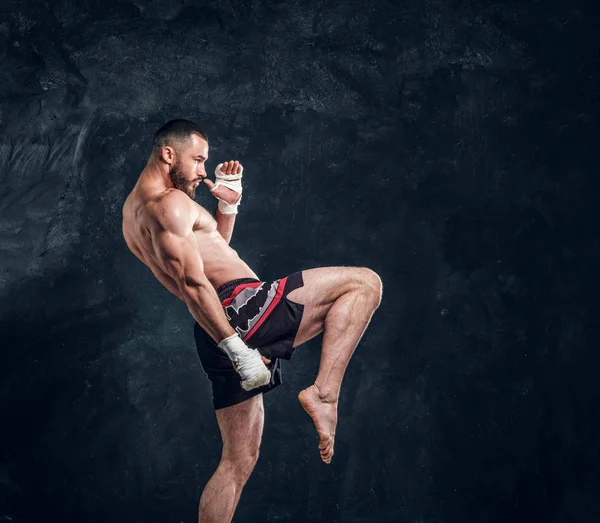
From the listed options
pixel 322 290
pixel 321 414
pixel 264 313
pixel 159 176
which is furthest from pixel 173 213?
pixel 321 414

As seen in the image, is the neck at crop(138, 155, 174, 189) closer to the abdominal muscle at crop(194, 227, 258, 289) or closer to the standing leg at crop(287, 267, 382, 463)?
the abdominal muscle at crop(194, 227, 258, 289)

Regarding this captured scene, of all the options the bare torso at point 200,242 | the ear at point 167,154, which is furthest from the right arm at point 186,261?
the ear at point 167,154

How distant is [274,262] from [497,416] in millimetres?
1879

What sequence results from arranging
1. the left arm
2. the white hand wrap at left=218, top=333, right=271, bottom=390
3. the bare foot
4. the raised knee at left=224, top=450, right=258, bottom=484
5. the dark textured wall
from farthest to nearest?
the dark textured wall → the left arm → the raised knee at left=224, top=450, right=258, bottom=484 → the white hand wrap at left=218, top=333, right=271, bottom=390 → the bare foot

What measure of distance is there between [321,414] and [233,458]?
81 centimetres

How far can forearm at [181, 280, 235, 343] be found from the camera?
5227 mm

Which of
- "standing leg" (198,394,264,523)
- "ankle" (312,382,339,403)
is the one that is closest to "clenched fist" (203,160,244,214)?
"standing leg" (198,394,264,523)

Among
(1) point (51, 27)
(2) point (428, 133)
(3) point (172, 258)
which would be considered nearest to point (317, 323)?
(3) point (172, 258)

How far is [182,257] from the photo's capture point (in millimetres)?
5207

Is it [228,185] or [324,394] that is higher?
[228,185]

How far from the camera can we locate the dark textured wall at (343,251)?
6953 millimetres

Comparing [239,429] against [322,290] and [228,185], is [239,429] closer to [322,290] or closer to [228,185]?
[322,290]

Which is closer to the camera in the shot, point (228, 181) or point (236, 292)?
point (236, 292)

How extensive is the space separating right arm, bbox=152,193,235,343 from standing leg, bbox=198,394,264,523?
2.14 feet
